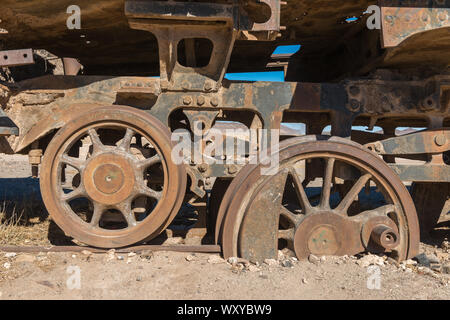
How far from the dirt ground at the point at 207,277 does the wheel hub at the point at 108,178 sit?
468mm

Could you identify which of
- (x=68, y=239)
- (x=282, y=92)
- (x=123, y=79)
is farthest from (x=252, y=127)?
(x=68, y=239)

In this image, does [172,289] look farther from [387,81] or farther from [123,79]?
[387,81]

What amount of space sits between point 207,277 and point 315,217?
1.01m

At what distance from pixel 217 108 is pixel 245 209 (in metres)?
0.96

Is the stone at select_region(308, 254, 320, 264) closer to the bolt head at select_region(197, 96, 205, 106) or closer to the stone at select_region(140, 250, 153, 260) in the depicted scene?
the stone at select_region(140, 250, 153, 260)

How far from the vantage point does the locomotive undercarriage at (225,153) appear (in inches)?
102

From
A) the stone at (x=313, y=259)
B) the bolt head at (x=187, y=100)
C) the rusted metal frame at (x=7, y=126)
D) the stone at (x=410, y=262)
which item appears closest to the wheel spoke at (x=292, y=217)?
the stone at (x=313, y=259)

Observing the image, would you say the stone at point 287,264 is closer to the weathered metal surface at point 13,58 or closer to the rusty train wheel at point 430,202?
the rusty train wheel at point 430,202

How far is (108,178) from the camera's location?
8.77 ft

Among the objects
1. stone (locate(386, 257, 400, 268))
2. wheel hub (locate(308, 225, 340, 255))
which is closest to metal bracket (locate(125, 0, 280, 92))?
wheel hub (locate(308, 225, 340, 255))

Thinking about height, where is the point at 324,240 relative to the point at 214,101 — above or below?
below

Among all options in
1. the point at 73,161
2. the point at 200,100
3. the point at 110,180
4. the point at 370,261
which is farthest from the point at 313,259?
the point at 73,161

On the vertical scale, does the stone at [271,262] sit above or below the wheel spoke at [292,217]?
below

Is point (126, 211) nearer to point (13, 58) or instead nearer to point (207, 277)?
point (207, 277)
